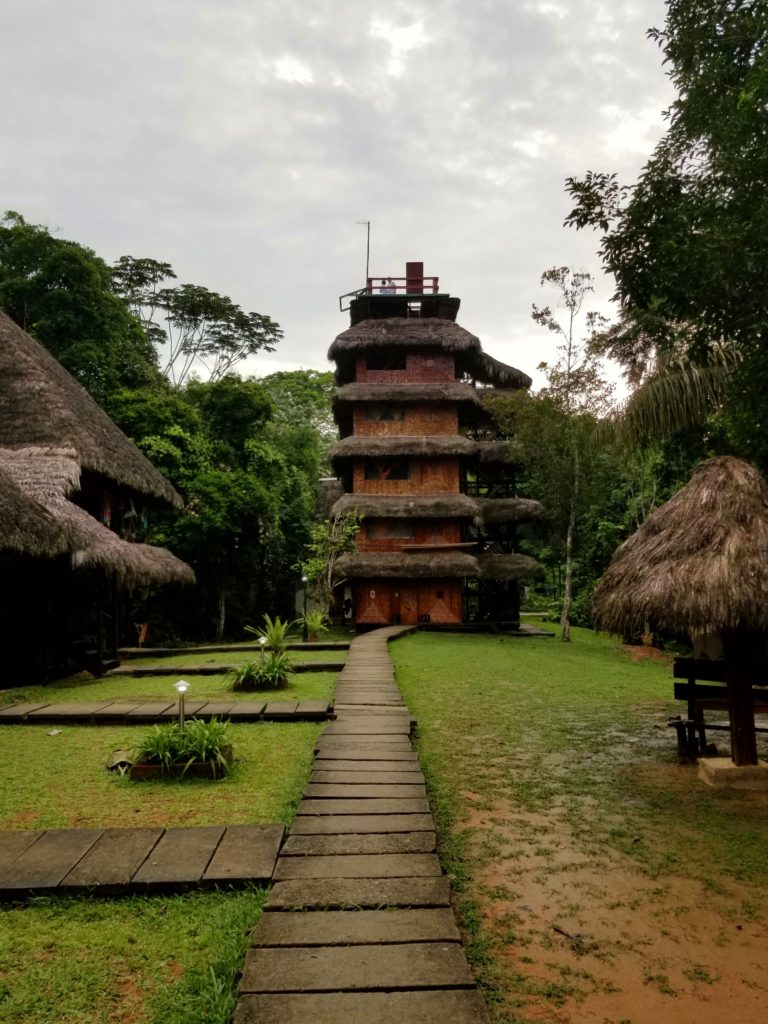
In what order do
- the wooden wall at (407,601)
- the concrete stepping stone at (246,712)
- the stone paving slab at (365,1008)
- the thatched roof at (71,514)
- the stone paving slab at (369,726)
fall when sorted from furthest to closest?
the wooden wall at (407,601) < the thatched roof at (71,514) < the concrete stepping stone at (246,712) < the stone paving slab at (369,726) < the stone paving slab at (365,1008)

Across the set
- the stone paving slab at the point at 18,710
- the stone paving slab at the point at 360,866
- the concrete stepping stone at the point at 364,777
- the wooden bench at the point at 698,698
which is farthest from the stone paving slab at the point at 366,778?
the stone paving slab at the point at 18,710

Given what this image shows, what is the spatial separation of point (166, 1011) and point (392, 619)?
2131 cm

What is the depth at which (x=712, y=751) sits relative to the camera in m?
6.86

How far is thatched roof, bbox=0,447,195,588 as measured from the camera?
34.5 feet

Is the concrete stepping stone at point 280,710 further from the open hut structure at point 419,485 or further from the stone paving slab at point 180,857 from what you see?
the open hut structure at point 419,485

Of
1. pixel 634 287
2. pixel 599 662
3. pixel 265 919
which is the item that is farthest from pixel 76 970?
pixel 599 662

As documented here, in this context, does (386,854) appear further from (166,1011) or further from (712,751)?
(712,751)

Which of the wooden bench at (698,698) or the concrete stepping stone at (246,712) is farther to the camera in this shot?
the concrete stepping stone at (246,712)

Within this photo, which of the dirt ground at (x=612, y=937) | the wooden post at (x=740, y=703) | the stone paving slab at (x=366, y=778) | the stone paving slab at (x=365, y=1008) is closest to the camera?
the stone paving slab at (x=365, y=1008)

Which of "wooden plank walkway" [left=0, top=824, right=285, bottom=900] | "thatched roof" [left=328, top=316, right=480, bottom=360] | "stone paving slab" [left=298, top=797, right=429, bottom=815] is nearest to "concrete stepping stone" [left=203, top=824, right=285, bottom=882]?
"wooden plank walkway" [left=0, top=824, right=285, bottom=900]

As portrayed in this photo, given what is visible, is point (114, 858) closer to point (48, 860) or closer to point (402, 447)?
point (48, 860)

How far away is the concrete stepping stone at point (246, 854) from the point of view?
3623 millimetres

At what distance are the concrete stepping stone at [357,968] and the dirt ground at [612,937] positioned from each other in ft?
1.04

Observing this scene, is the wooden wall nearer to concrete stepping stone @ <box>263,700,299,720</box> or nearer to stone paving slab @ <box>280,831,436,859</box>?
concrete stepping stone @ <box>263,700,299,720</box>
